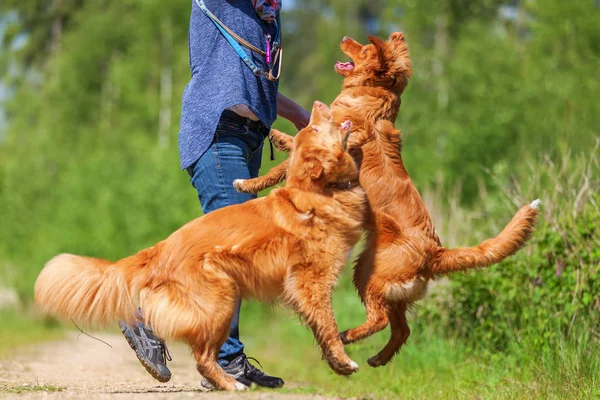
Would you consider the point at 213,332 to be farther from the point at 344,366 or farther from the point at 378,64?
the point at 378,64

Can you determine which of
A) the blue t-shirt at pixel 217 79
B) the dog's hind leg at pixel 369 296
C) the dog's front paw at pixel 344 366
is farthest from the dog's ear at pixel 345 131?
the dog's front paw at pixel 344 366

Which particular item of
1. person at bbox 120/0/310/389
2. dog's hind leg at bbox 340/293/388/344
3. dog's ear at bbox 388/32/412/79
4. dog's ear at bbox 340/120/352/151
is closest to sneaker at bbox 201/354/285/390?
person at bbox 120/0/310/389

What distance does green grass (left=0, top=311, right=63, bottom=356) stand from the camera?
39.5 ft

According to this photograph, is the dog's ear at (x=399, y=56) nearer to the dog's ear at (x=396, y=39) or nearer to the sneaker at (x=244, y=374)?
the dog's ear at (x=396, y=39)

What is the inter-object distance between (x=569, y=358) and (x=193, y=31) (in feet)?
13.0

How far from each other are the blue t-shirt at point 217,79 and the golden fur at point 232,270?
626 millimetres

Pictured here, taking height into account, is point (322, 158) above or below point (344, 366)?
above

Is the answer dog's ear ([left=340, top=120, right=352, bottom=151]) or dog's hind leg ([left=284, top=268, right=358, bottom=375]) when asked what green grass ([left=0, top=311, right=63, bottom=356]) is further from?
dog's ear ([left=340, top=120, right=352, bottom=151])

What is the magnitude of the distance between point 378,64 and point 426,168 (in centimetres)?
1000

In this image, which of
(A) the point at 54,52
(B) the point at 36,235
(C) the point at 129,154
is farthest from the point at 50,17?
(B) the point at 36,235

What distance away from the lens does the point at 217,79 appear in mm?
5305

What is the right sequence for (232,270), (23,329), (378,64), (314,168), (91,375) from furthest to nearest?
(23,329) < (91,375) < (378,64) < (314,168) < (232,270)

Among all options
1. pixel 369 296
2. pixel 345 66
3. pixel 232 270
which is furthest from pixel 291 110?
pixel 232 270

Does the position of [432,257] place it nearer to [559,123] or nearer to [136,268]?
[136,268]
